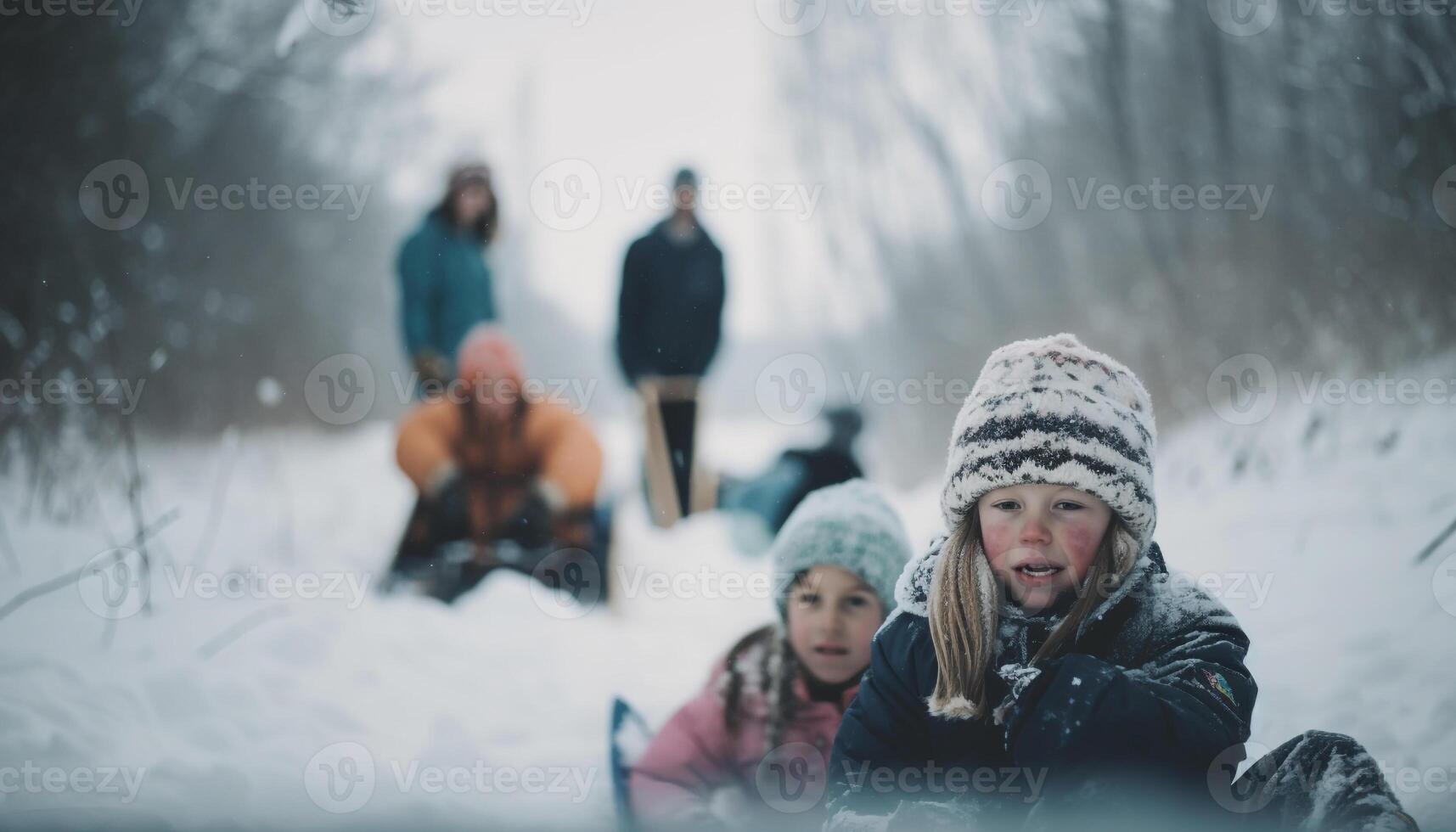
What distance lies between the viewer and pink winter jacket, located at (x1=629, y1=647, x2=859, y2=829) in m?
1.60

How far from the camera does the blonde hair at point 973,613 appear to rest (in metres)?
1.12

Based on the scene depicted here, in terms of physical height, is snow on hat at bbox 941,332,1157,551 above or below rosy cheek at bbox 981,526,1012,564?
above

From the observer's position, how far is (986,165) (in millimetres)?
3215

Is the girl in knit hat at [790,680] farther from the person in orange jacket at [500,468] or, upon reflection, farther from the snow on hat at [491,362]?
the snow on hat at [491,362]

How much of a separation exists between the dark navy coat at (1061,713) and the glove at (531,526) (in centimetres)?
162

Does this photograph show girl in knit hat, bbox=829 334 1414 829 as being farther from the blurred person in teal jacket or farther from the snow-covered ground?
the blurred person in teal jacket

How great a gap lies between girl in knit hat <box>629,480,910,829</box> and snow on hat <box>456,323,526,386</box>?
1.31m

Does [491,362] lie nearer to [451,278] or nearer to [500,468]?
[500,468]

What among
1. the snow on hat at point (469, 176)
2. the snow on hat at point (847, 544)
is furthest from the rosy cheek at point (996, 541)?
the snow on hat at point (469, 176)

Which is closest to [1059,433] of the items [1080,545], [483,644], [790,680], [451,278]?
[1080,545]

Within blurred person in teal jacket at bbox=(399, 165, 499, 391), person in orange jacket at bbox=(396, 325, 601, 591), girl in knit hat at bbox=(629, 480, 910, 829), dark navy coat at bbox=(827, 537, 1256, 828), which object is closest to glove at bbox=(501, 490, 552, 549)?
person in orange jacket at bbox=(396, 325, 601, 591)

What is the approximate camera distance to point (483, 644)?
95.3 inches

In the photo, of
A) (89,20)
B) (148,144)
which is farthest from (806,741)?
(89,20)

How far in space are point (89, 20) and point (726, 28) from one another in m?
2.10
